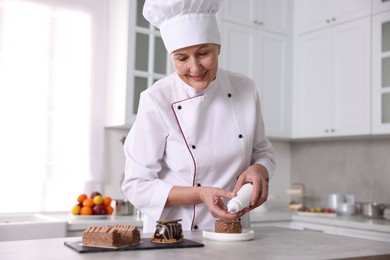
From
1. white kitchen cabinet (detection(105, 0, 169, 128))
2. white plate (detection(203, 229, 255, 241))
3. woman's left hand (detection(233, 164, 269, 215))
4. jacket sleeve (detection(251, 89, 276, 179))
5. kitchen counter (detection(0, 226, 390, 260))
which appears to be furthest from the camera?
white kitchen cabinet (detection(105, 0, 169, 128))

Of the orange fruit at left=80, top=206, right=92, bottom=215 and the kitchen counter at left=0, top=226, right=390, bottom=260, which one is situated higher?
the kitchen counter at left=0, top=226, right=390, bottom=260

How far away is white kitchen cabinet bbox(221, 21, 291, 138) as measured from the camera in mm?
3844

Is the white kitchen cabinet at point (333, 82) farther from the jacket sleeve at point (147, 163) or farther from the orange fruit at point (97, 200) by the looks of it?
the jacket sleeve at point (147, 163)

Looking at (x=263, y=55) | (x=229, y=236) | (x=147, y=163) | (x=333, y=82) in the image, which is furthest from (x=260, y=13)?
(x=229, y=236)

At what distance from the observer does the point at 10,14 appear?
3.33 meters

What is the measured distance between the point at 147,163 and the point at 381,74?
2299mm

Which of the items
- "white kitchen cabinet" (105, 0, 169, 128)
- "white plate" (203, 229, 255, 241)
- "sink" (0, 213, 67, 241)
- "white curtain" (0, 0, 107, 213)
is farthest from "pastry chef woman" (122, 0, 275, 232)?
"white curtain" (0, 0, 107, 213)

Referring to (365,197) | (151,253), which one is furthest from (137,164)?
(365,197)

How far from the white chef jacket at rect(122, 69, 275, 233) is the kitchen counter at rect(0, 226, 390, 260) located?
24 centimetres

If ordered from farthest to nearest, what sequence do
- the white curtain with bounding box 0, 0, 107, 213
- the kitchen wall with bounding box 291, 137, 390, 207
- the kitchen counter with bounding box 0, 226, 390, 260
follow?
1. the kitchen wall with bounding box 291, 137, 390, 207
2. the white curtain with bounding box 0, 0, 107, 213
3. the kitchen counter with bounding box 0, 226, 390, 260

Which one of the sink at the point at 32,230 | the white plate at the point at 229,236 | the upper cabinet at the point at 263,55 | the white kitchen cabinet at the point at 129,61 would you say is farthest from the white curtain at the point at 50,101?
the white plate at the point at 229,236

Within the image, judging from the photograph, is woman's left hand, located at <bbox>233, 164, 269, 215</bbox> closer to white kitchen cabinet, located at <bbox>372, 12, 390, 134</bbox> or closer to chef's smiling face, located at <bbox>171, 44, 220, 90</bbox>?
chef's smiling face, located at <bbox>171, 44, 220, 90</bbox>

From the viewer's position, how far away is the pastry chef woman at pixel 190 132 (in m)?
1.69

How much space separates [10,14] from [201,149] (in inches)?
84.2
